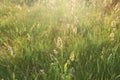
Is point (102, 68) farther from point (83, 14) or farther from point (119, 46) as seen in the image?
point (83, 14)

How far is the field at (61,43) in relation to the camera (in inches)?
A: 99.1

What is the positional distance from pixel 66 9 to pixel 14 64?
1369 mm

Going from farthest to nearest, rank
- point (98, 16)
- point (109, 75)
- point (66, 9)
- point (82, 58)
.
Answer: point (66, 9) < point (98, 16) < point (82, 58) < point (109, 75)

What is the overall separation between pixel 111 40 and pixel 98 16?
66cm

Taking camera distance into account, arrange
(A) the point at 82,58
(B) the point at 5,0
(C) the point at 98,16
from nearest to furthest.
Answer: (A) the point at 82,58, (C) the point at 98,16, (B) the point at 5,0

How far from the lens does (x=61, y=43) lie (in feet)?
8.28

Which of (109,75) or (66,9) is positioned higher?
(66,9)

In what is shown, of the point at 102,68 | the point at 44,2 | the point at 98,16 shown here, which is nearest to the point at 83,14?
the point at 98,16

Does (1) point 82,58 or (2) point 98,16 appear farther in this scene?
(2) point 98,16

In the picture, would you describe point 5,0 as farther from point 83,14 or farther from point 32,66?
point 32,66

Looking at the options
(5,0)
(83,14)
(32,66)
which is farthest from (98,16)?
(5,0)

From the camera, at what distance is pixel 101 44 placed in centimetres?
283

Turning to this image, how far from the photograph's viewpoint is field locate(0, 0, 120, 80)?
2.52m

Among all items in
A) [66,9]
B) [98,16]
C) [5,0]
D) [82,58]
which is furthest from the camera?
[5,0]
